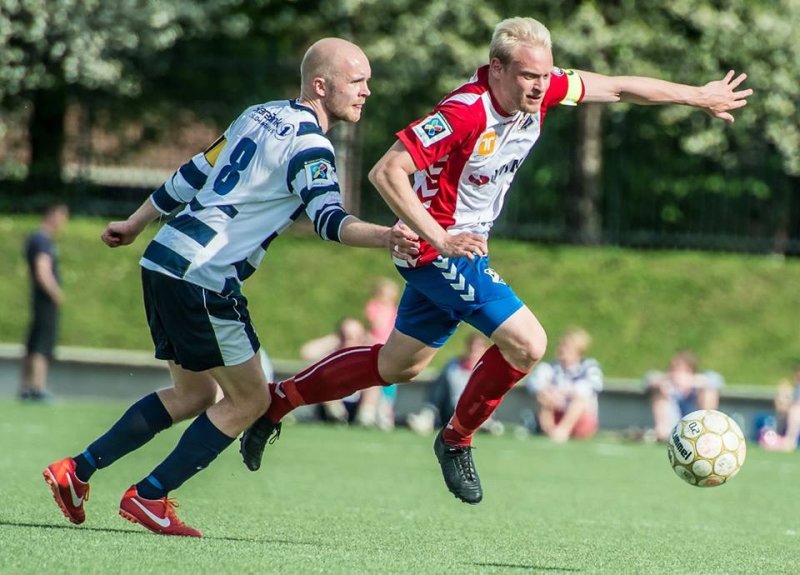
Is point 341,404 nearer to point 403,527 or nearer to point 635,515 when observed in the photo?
point 635,515

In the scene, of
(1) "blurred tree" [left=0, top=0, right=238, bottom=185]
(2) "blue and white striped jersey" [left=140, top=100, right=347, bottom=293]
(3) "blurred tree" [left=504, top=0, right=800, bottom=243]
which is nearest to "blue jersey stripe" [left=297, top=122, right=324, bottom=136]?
(2) "blue and white striped jersey" [left=140, top=100, right=347, bottom=293]

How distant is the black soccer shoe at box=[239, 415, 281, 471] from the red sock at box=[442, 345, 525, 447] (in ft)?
2.87

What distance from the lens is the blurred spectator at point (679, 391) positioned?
53.8 feet

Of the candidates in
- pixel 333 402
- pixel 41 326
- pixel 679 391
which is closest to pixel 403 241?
pixel 333 402

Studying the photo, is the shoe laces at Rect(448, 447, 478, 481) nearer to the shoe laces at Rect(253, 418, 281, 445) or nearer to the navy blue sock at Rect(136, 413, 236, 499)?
the shoe laces at Rect(253, 418, 281, 445)

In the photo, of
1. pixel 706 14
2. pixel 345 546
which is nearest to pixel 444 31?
pixel 706 14

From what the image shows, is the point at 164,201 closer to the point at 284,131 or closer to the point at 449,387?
the point at 284,131

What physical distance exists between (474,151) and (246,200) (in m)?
1.21

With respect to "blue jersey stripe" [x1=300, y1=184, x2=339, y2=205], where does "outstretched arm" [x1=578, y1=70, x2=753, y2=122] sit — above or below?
above

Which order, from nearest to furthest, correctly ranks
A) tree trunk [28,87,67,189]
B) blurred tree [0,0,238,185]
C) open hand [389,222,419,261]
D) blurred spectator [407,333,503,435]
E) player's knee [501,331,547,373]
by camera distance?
open hand [389,222,419,261] → player's knee [501,331,547,373] → blurred spectator [407,333,503,435] → blurred tree [0,0,238,185] → tree trunk [28,87,67,189]

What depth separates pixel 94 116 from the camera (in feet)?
65.0

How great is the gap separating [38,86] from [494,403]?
14.2m

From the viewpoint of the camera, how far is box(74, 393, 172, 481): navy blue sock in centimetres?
660

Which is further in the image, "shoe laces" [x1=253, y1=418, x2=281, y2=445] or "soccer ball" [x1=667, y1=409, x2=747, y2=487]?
"shoe laces" [x1=253, y1=418, x2=281, y2=445]
